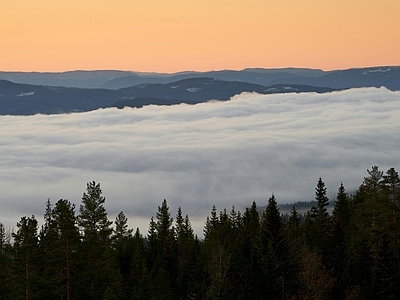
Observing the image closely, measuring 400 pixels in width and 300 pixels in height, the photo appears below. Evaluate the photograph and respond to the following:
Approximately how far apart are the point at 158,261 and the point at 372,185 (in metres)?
24.1

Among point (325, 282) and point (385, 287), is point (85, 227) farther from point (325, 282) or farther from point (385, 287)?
point (385, 287)

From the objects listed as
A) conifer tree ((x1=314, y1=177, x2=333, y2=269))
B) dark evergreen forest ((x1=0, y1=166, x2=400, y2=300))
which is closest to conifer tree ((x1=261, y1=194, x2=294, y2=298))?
dark evergreen forest ((x1=0, y1=166, x2=400, y2=300))

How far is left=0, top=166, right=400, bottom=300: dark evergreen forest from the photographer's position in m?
49.8

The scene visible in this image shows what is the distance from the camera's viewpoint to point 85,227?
61156mm

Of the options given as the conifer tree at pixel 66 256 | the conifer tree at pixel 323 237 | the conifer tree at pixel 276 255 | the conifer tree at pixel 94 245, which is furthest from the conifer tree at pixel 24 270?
the conifer tree at pixel 323 237

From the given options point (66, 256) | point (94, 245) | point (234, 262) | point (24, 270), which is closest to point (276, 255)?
point (234, 262)

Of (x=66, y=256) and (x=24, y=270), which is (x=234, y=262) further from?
(x=24, y=270)

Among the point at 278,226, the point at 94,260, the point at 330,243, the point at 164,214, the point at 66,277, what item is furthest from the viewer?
the point at 164,214

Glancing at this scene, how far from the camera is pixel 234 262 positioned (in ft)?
214

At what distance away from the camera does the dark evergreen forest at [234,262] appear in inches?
1961

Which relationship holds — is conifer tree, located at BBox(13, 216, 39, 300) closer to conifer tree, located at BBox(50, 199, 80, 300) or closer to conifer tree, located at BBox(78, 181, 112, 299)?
conifer tree, located at BBox(50, 199, 80, 300)

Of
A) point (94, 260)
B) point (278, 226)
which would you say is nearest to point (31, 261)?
point (94, 260)

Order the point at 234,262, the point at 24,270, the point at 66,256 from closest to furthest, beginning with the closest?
the point at 24,270
the point at 66,256
the point at 234,262

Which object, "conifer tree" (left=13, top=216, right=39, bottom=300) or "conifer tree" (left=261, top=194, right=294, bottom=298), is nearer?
"conifer tree" (left=13, top=216, right=39, bottom=300)
